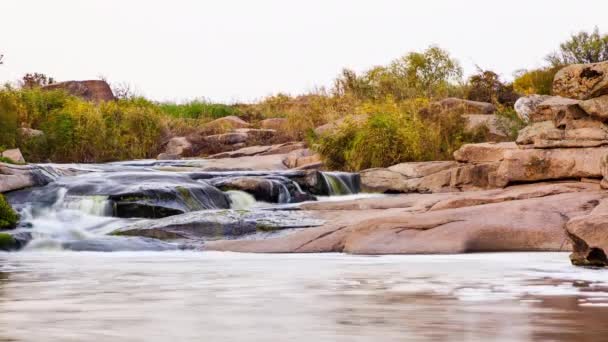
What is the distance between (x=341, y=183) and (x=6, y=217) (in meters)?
7.63

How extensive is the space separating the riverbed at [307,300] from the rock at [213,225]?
3175 mm

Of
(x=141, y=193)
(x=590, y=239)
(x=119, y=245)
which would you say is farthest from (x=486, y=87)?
(x=590, y=239)

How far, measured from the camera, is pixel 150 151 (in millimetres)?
30344

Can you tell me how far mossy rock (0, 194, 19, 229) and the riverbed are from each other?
4161 mm

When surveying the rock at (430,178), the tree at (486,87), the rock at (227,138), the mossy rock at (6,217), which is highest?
the tree at (486,87)

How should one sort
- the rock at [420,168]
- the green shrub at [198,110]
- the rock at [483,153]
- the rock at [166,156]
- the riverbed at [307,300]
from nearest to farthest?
the riverbed at [307,300], the rock at [483,153], the rock at [420,168], the rock at [166,156], the green shrub at [198,110]

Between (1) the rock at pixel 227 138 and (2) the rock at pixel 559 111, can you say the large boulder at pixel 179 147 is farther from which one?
(2) the rock at pixel 559 111

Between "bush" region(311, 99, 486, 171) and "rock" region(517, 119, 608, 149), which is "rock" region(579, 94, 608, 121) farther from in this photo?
"bush" region(311, 99, 486, 171)

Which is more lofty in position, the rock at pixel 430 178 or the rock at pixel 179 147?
the rock at pixel 179 147

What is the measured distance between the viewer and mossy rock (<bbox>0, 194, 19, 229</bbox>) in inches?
590

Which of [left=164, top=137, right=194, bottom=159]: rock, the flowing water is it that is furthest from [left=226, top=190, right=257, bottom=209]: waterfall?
[left=164, top=137, right=194, bottom=159]: rock

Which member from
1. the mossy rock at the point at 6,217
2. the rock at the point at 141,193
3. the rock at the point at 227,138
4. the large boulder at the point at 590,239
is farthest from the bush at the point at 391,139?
the large boulder at the point at 590,239

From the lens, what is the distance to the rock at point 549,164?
16.4 metres

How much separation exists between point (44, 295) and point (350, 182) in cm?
1387
